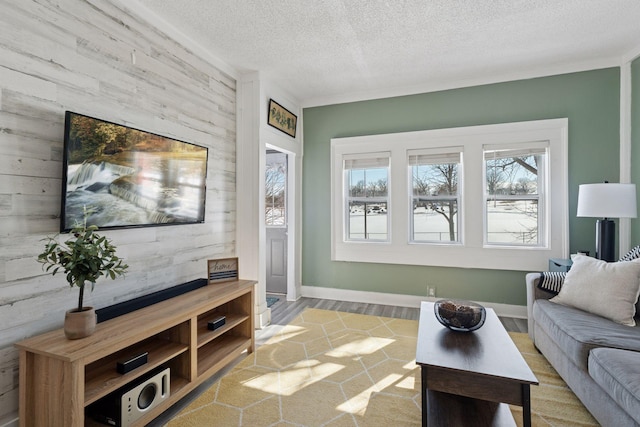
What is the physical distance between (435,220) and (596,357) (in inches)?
92.8

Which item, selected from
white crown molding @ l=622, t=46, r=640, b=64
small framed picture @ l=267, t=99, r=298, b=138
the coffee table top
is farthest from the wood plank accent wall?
white crown molding @ l=622, t=46, r=640, b=64

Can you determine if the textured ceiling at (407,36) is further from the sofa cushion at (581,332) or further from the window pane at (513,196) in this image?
the sofa cushion at (581,332)

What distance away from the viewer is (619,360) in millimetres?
1619

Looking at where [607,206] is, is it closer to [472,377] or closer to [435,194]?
[435,194]

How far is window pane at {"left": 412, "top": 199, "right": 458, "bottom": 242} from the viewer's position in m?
3.90

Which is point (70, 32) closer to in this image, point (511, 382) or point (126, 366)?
point (126, 366)

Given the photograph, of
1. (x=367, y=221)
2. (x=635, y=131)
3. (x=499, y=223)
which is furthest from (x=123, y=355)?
(x=635, y=131)

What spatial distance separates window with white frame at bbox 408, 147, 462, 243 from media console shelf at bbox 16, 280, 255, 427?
240cm

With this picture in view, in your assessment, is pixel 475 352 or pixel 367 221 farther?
pixel 367 221

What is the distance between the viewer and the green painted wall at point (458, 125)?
3334mm

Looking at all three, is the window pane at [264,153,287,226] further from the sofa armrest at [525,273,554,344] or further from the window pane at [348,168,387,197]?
the sofa armrest at [525,273,554,344]

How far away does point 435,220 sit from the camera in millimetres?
3969

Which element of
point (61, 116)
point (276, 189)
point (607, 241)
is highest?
point (61, 116)

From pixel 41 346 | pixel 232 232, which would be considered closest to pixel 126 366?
pixel 41 346
